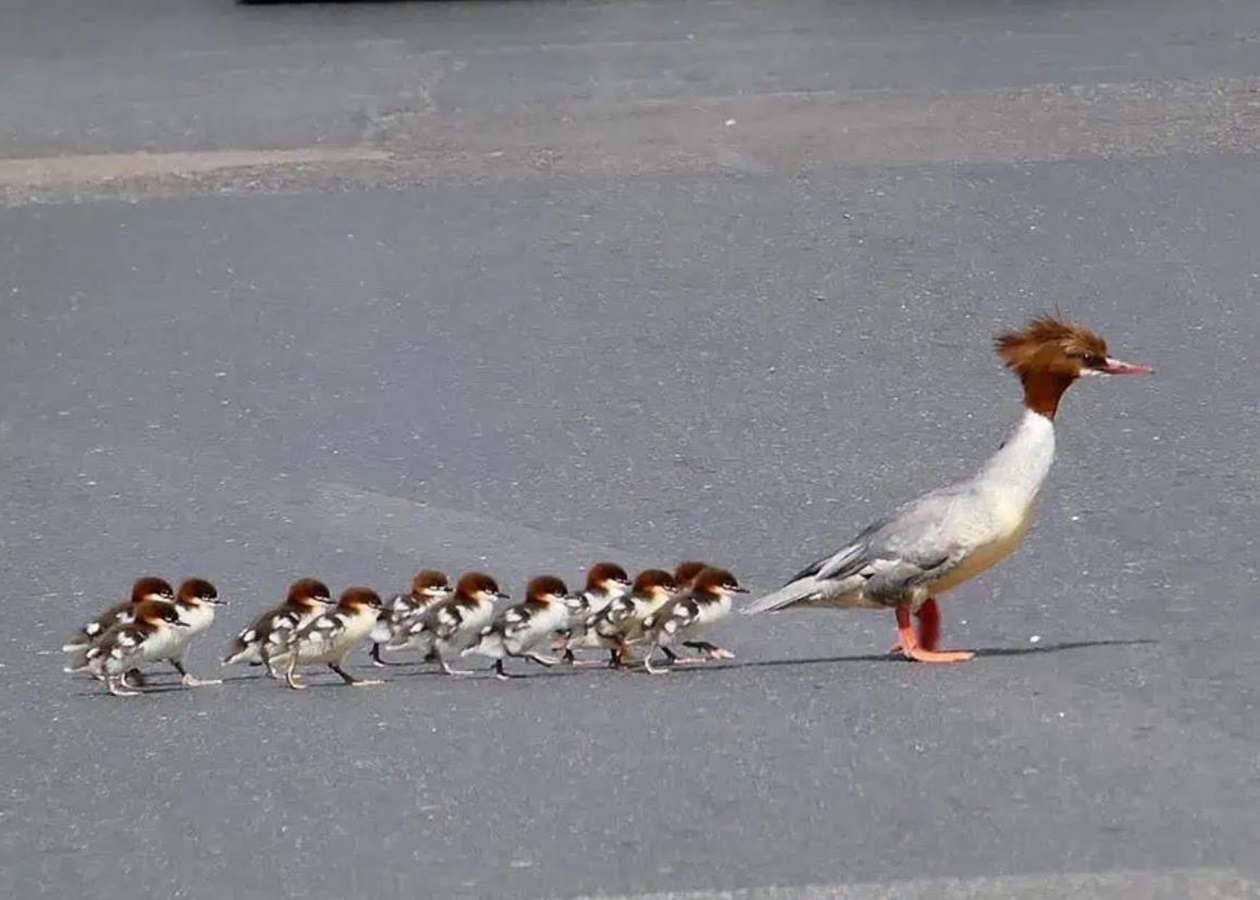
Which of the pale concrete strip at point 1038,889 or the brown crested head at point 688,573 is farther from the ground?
the pale concrete strip at point 1038,889

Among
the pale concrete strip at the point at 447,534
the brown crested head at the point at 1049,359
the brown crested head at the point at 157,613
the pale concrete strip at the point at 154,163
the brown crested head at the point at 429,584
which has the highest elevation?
the brown crested head at the point at 1049,359

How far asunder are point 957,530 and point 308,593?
1911mm

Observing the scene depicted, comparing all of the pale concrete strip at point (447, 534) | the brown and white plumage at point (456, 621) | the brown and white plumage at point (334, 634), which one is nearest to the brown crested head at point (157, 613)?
the brown and white plumage at point (334, 634)

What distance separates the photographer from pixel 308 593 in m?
7.65

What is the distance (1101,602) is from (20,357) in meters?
5.51

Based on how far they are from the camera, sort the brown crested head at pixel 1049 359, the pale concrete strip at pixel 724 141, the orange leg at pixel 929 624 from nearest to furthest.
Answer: the orange leg at pixel 929 624, the brown crested head at pixel 1049 359, the pale concrete strip at pixel 724 141

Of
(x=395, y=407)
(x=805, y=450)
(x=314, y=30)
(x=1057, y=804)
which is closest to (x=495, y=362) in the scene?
(x=395, y=407)

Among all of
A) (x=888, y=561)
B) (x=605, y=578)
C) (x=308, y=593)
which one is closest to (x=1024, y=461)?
(x=888, y=561)

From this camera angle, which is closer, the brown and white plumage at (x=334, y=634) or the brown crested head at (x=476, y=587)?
the brown and white plumage at (x=334, y=634)

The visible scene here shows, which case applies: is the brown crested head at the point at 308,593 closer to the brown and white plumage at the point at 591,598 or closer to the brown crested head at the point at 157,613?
the brown crested head at the point at 157,613

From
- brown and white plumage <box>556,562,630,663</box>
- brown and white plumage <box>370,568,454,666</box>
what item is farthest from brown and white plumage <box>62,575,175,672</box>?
brown and white plumage <box>556,562,630,663</box>

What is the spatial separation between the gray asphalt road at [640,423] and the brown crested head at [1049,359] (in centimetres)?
71

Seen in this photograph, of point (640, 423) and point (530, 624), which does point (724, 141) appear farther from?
point (530, 624)

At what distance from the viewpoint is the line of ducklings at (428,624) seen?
7504 mm
